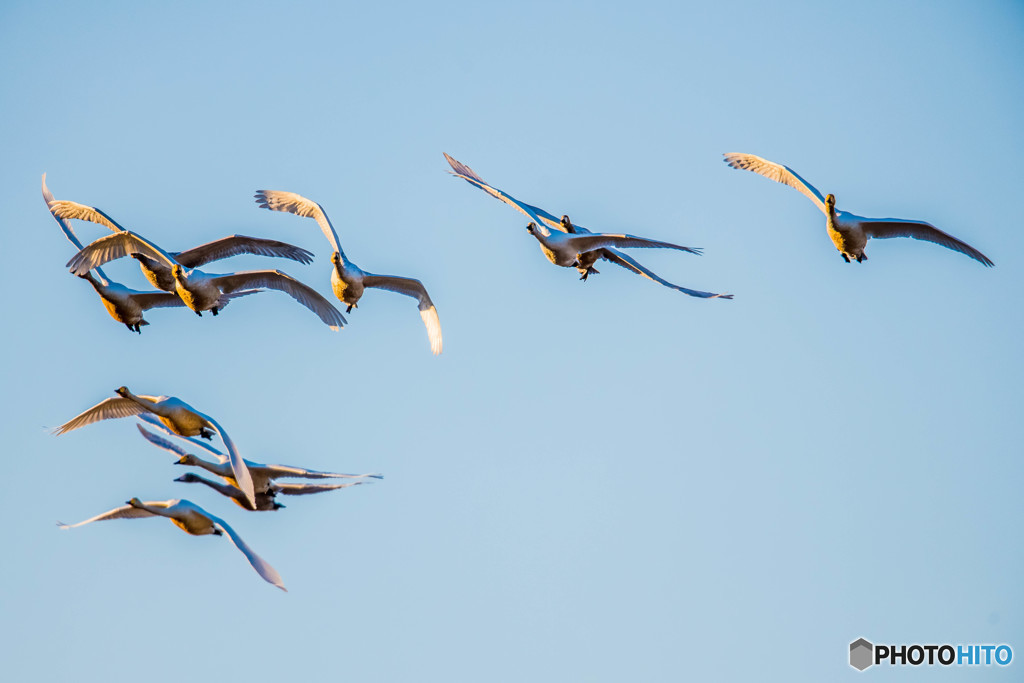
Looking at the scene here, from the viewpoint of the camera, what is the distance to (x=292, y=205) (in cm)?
3234

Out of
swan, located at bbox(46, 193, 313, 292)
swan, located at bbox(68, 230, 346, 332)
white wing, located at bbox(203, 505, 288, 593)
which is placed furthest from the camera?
swan, located at bbox(46, 193, 313, 292)

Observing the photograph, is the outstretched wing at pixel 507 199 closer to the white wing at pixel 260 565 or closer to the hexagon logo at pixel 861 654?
the white wing at pixel 260 565

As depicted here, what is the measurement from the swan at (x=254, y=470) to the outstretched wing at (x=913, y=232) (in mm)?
12433

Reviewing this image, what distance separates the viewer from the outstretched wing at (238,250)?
3203 cm

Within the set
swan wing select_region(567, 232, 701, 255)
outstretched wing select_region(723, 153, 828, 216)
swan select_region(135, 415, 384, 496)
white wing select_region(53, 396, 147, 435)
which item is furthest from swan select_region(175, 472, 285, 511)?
outstretched wing select_region(723, 153, 828, 216)

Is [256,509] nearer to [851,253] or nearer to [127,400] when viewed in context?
[127,400]

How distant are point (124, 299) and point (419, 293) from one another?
7043 millimetres

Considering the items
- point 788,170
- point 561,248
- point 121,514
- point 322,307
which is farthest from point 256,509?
point 788,170

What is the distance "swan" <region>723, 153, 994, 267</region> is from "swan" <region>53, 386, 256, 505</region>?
13.8 m

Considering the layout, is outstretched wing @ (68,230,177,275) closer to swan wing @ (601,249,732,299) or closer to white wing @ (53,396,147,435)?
white wing @ (53,396,147,435)

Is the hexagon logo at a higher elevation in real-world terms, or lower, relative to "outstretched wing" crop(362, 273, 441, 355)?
lower

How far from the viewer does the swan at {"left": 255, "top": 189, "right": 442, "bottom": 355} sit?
30472mm

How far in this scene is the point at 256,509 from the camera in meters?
28.6

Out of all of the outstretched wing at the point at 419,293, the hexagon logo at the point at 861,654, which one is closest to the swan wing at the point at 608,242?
the outstretched wing at the point at 419,293
